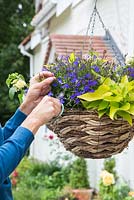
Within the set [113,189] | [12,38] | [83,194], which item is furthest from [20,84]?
[12,38]

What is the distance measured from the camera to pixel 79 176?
7371 mm

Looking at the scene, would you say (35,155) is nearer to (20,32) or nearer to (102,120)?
(20,32)

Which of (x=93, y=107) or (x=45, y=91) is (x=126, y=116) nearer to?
(x=93, y=107)

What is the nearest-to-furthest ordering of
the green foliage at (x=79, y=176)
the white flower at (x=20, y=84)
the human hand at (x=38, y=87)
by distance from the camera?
1. the human hand at (x=38, y=87)
2. the white flower at (x=20, y=84)
3. the green foliage at (x=79, y=176)

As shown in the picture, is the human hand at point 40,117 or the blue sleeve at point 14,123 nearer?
the human hand at point 40,117

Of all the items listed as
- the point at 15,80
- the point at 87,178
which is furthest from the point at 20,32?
the point at 15,80

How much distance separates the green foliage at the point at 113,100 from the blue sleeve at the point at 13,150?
368 mm

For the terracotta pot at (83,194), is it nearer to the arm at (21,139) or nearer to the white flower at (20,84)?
the white flower at (20,84)

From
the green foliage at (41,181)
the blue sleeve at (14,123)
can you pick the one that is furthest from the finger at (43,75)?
the green foliage at (41,181)

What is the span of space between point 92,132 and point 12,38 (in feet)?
59.7

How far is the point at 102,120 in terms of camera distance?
7.57 feet

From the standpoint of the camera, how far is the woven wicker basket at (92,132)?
2318mm

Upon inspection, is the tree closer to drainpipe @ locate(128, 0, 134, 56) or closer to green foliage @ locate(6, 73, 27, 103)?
drainpipe @ locate(128, 0, 134, 56)

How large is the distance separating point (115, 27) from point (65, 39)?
37.3 inches
